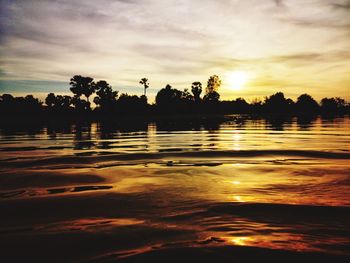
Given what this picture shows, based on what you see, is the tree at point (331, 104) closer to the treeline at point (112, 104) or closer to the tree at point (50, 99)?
the treeline at point (112, 104)

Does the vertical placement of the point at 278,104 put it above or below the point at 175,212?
above

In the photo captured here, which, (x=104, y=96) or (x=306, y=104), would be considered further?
(x=306, y=104)

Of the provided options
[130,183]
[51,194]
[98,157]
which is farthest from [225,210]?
[98,157]

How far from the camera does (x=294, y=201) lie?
356 cm

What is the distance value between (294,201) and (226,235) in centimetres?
142

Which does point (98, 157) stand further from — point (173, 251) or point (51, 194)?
point (173, 251)

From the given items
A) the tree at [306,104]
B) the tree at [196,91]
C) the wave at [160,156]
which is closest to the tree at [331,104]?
the tree at [306,104]

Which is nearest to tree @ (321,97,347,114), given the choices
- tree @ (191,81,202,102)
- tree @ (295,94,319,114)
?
tree @ (295,94,319,114)

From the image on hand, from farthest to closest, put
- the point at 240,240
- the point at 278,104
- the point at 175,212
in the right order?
the point at 278,104
the point at 175,212
the point at 240,240

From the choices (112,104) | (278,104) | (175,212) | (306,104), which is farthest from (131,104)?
(306,104)

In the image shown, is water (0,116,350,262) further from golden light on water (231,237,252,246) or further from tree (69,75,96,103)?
tree (69,75,96,103)

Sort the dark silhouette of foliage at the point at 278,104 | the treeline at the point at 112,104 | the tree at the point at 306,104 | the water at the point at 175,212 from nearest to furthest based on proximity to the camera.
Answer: the water at the point at 175,212, the treeline at the point at 112,104, the dark silhouette of foliage at the point at 278,104, the tree at the point at 306,104

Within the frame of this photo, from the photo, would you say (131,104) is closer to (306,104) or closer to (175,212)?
(175,212)

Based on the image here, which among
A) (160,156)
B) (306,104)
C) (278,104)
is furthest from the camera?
(306,104)
